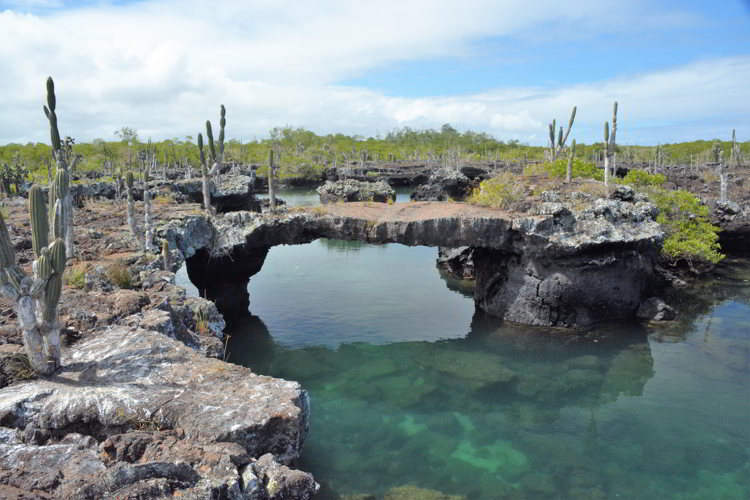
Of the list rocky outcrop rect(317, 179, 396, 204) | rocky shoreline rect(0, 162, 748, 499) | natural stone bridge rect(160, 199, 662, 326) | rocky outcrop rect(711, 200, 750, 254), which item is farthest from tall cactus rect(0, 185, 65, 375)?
rocky outcrop rect(317, 179, 396, 204)

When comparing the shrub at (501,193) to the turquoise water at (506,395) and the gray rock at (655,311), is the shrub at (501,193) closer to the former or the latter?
the turquoise water at (506,395)

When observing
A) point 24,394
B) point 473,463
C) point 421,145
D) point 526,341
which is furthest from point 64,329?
point 421,145

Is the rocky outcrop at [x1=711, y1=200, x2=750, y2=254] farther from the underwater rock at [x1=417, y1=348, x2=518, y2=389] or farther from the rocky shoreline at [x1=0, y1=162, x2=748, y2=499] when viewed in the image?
the underwater rock at [x1=417, y1=348, x2=518, y2=389]

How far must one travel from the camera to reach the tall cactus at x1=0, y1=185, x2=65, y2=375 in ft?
26.8

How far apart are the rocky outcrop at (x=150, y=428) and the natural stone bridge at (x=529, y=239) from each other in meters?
9.53

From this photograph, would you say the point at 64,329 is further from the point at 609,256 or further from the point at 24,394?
the point at 609,256

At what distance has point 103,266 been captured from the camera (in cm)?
1335

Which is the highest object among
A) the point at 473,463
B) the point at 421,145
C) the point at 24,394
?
the point at 421,145

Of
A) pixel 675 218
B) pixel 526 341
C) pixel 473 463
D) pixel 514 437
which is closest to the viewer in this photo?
pixel 473 463

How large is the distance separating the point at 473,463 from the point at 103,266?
392 inches

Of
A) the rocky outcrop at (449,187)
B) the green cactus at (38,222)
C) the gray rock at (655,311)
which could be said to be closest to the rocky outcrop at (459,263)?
the gray rock at (655,311)

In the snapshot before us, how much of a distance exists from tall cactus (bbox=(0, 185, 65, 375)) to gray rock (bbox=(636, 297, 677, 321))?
1846 cm

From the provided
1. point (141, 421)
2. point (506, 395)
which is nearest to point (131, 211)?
point (141, 421)

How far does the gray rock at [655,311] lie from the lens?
1932cm
